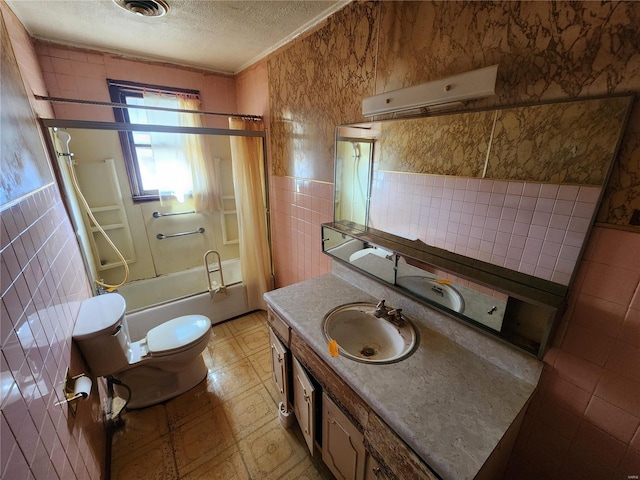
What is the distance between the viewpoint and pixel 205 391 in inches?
71.0

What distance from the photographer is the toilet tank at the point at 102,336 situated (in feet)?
4.20

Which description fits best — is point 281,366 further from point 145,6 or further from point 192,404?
point 145,6

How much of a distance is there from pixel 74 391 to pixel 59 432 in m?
0.22

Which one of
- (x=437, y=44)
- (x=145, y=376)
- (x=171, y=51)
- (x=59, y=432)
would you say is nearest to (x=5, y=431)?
(x=59, y=432)

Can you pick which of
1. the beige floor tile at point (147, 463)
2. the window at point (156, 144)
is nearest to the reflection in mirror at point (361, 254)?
the beige floor tile at point (147, 463)

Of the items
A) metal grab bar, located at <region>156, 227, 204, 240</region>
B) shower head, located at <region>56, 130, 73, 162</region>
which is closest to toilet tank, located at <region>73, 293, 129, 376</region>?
shower head, located at <region>56, 130, 73, 162</region>

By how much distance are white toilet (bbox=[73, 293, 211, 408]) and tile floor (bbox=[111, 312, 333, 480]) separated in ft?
0.36

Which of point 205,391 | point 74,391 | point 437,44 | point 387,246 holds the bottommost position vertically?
point 205,391

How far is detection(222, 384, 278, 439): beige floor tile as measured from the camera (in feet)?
5.11

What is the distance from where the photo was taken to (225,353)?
214cm

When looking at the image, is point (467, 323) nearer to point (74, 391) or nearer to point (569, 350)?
point (569, 350)

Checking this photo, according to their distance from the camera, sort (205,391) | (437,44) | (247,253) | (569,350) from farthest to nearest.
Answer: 1. (247,253)
2. (205,391)
3. (437,44)
4. (569,350)

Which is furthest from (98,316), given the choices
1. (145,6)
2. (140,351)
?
(145,6)

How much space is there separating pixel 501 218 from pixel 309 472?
60.0 inches
